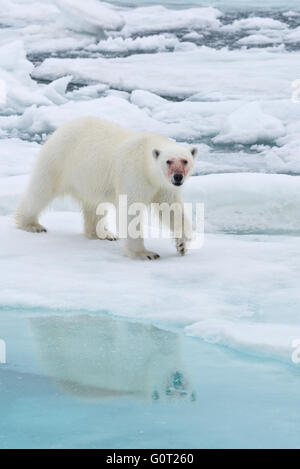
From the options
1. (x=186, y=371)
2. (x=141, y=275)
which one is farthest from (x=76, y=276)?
(x=186, y=371)

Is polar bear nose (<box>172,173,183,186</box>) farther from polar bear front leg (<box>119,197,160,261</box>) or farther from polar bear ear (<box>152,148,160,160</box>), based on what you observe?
polar bear front leg (<box>119,197,160,261</box>)

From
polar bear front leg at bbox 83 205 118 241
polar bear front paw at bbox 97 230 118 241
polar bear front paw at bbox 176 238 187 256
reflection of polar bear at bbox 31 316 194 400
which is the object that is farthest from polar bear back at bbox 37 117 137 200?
reflection of polar bear at bbox 31 316 194 400

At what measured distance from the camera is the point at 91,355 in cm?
333

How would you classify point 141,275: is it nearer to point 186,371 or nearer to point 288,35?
point 186,371

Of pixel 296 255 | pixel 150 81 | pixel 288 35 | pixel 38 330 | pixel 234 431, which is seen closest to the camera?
pixel 234 431

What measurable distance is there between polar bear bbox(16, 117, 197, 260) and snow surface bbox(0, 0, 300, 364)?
142 millimetres

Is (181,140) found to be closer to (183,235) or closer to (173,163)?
(183,235)

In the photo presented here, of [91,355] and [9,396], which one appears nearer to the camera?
[9,396]

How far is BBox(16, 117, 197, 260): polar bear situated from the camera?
15.0ft

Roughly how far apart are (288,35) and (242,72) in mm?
1481

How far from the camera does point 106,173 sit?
16.0 feet

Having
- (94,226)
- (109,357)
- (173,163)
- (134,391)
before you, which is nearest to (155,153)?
(173,163)

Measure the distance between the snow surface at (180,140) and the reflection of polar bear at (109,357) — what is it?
0.42ft
